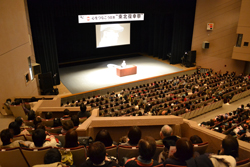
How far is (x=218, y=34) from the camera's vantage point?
49.5 ft

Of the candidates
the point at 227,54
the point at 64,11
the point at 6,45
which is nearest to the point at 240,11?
the point at 227,54

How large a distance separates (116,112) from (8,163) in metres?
4.79

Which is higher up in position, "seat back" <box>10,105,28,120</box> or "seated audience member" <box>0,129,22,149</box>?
"seated audience member" <box>0,129,22,149</box>

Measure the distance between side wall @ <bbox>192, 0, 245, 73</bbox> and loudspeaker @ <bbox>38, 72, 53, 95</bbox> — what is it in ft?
38.3

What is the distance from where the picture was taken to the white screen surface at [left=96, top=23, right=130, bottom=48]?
16.6 m

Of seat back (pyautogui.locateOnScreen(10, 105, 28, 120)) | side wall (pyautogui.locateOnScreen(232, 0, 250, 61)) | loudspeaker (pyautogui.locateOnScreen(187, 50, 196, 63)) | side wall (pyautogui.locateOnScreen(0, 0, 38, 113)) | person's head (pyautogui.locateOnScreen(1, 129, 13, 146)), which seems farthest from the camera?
loudspeaker (pyautogui.locateOnScreen(187, 50, 196, 63))

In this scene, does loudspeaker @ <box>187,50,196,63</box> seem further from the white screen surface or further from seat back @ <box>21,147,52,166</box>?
seat back @ <box>21,147,52,166</box>

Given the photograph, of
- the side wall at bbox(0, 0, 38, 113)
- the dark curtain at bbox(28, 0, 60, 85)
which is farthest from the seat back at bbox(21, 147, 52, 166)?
the dark curtain at bbox(28, 0, 60, 85)

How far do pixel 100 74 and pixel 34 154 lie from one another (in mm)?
11716

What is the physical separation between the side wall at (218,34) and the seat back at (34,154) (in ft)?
49.9

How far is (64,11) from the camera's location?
1180 cm

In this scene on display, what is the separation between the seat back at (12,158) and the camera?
9.20 ft

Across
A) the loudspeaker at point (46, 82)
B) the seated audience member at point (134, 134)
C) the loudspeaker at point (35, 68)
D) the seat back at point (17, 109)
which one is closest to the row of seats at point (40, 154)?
the seated audience member at point (134, 134)

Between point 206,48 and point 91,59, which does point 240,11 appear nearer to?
point 206,48
